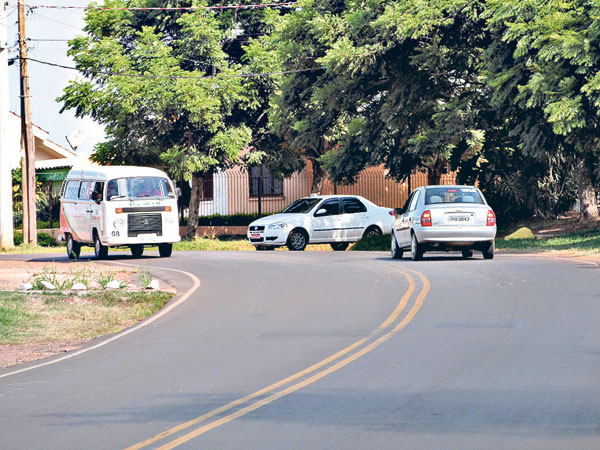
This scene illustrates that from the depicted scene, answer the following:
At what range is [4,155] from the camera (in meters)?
35.9

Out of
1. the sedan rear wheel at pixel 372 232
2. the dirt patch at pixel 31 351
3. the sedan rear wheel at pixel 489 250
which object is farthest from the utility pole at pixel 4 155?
the dirt patch at pixel 31 351

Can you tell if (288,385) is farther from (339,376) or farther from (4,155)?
(4,155)

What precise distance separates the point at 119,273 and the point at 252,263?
3803 mm

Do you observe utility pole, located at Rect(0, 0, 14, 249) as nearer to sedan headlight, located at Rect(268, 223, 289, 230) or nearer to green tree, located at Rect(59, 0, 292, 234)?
green tree, located at Rect(59, 0, 292, 234)

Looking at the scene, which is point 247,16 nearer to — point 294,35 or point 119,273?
point 294,35

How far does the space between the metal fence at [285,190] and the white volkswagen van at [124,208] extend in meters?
21.4

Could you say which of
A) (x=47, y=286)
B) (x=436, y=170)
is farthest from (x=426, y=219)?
(x=436, y=170)

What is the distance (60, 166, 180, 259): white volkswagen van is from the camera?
87.4ft

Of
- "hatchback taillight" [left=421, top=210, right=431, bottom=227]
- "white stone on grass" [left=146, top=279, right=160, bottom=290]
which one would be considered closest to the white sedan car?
"hatchback taillight" [left=421, top=210, right=431, bottom=227]

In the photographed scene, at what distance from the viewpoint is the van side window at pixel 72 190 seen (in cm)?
2853

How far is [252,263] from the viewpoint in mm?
25156

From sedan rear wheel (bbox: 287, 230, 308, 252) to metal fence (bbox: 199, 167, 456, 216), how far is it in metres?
16.7

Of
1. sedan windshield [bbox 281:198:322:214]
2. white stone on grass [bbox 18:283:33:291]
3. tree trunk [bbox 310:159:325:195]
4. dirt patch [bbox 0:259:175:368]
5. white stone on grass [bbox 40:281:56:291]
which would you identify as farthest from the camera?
tree trunk [bbox 310:159:325:195]

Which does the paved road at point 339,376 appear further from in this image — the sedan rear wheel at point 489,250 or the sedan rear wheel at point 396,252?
the sedan rear wheel at point 396,252
